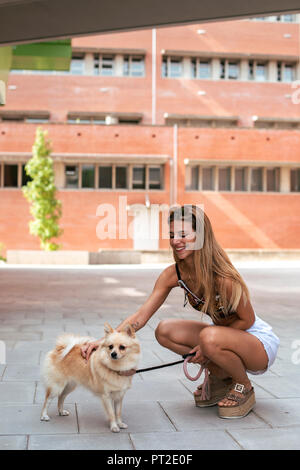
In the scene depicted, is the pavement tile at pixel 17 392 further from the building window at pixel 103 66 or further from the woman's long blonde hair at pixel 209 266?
the building window at pixel 103 66

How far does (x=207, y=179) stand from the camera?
116 ft

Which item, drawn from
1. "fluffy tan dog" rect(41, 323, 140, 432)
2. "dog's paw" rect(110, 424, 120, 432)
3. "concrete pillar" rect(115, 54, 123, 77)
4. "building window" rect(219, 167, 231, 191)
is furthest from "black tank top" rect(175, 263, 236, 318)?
"concrete pillar" rect(115, 54, 123, 77)

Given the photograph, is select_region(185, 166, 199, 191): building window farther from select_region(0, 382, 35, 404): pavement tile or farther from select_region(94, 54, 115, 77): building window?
select_region(0, 382, 35, 404): pavement tile

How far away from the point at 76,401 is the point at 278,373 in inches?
82.8

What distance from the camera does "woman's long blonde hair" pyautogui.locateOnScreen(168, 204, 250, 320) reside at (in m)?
4.26

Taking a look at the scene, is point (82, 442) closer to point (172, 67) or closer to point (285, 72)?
point (172, 67)

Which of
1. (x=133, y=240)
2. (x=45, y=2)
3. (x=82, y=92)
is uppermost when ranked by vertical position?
(x=82, y=92)

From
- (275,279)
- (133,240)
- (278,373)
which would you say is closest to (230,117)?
(133,240)

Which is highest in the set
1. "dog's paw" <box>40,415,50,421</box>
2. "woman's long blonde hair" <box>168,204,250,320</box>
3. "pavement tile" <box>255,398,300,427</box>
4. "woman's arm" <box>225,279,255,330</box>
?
"woman's long blonde hair" <box>168,204,250,320</box>

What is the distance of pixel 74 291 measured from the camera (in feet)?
46.8

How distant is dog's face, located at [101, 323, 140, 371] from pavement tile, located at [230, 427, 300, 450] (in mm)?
814

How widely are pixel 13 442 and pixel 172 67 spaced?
37.4m

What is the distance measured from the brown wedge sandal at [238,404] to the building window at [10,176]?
30.8 meters
